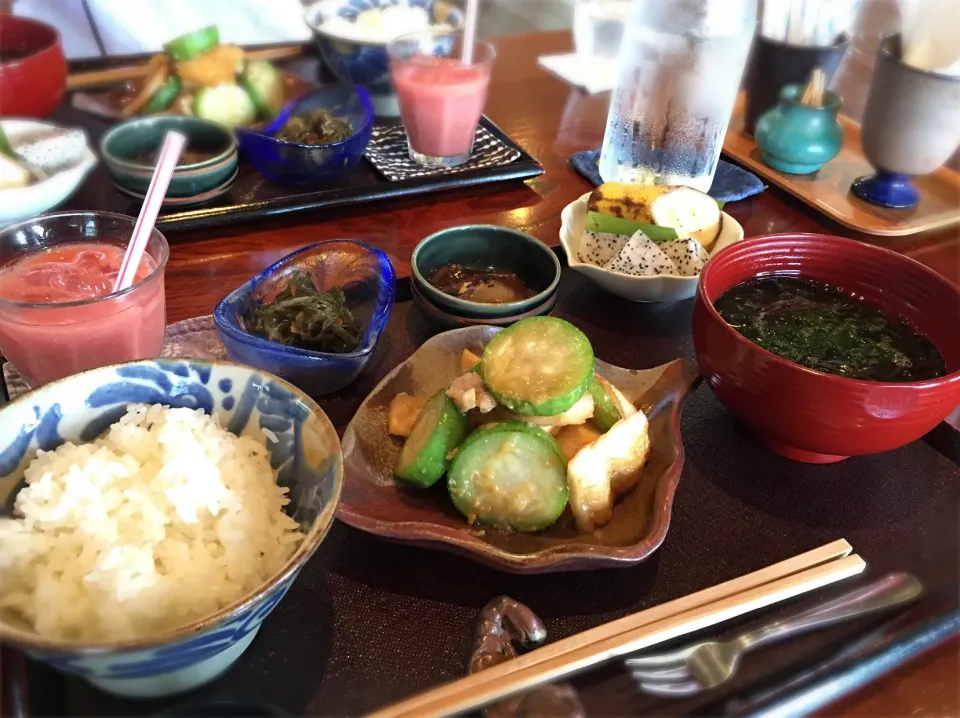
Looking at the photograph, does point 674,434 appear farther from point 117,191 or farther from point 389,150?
point 117,191

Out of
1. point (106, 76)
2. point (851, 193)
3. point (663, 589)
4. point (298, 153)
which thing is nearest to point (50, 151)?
point (298, 153)

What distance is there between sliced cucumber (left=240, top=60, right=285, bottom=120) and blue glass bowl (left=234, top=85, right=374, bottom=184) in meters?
0.10

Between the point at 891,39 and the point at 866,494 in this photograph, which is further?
the point at 891,39

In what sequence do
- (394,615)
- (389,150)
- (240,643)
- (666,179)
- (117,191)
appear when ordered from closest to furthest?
(240,643), (394,615), (117,191), (666,179), (389,150)

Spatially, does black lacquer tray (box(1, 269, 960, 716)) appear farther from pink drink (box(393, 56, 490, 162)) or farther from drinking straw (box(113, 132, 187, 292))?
pink drink (box(393, 56, 490, 162))

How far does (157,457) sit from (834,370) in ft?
3.33

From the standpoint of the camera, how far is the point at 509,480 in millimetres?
1045

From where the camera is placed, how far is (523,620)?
3.10 feet

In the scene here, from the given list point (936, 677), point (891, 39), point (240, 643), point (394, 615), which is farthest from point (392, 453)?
point (891, 39)

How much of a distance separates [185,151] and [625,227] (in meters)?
1.14

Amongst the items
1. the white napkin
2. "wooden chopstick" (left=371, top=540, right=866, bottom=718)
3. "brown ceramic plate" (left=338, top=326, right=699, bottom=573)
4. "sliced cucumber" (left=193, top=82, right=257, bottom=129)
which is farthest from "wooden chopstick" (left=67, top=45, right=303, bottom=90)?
"wooden chopstick" (left=371, top=540, right=866, bottom=718)

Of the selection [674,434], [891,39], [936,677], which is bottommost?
[936,677]

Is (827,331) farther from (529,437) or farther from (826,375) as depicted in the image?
(529,437)

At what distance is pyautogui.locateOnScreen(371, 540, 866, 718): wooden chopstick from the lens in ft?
2.71
